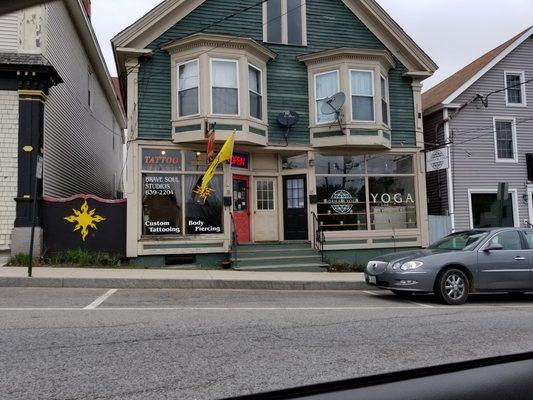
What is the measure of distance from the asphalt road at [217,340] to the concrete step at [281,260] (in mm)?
4539

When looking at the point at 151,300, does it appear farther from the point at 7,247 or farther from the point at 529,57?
the point at 529,57

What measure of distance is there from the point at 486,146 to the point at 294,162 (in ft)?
26.5

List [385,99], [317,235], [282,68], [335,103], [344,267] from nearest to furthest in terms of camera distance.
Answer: [344,267] < [335,103] < [317,235] < [282,68] < [385,99]

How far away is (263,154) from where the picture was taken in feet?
55.2

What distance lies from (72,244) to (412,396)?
13964mm

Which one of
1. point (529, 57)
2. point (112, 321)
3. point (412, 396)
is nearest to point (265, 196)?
point (112, 321)

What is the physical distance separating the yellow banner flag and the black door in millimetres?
2588

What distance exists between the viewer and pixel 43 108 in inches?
549

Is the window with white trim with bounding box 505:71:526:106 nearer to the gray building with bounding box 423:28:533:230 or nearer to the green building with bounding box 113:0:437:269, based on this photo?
the gray building with bounding box 423:28:533:230

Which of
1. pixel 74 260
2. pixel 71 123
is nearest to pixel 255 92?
pixel 71 123

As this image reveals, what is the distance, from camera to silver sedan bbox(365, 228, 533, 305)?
983 cm

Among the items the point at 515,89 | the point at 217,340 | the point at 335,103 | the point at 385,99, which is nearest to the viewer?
the point at 217,340

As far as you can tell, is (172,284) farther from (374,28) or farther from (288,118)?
(374,28)

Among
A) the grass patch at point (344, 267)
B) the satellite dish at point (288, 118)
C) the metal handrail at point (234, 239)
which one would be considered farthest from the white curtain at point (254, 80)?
the grass patch at point (344, 267)
